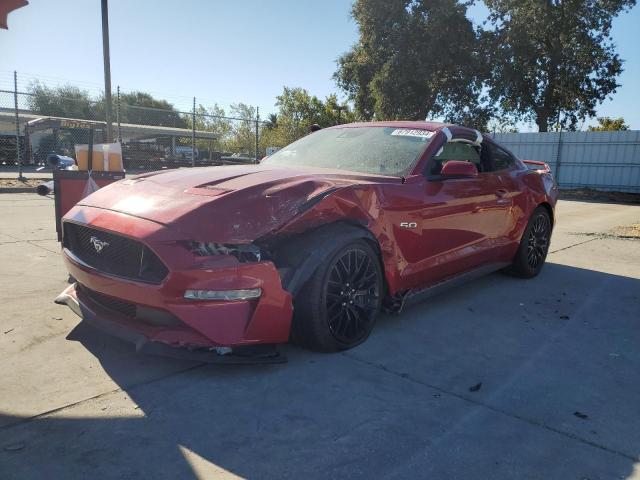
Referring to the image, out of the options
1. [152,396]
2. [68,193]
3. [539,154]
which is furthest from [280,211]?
[539,154]

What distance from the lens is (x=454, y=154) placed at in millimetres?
4367

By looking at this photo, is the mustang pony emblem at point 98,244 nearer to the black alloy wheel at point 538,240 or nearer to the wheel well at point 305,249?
the wheel well at point 305,249

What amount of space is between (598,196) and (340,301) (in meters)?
19.3

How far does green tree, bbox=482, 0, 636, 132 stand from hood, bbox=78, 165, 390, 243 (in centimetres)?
2266

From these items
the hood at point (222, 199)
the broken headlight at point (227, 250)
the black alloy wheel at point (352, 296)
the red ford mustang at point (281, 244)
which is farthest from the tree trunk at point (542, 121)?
the broken headlight at point (227, 250)

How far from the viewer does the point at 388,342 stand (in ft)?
11.5

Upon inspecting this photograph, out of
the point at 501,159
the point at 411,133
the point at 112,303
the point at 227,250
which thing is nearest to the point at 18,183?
the point at 112,303

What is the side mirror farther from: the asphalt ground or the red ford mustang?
the asphalt ground

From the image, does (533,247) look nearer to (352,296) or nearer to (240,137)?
(352,296)

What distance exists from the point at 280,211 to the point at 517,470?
1737 mm

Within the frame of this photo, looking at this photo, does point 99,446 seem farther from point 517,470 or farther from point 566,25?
point 566,25

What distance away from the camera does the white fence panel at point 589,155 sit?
20.1 m

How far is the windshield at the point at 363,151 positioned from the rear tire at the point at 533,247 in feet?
6.58

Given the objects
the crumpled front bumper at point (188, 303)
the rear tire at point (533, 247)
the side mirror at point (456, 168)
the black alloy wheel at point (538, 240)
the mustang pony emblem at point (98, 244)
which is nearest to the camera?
the crumpled front bumper at point (188, 303)
